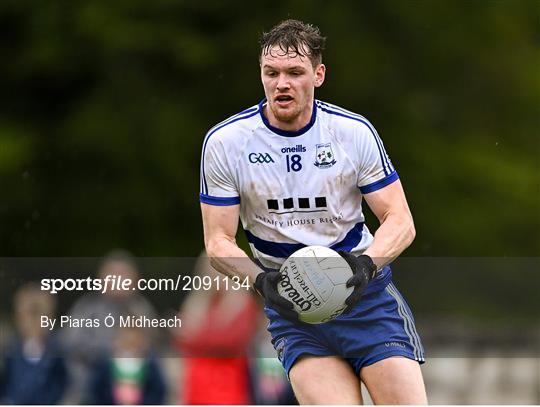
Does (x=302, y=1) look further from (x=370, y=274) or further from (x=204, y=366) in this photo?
(x=370, y=274)

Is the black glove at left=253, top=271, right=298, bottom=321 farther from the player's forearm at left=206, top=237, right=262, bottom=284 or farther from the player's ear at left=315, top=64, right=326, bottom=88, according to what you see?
the player's ear at left=315, top=64, right=326, bottom=88

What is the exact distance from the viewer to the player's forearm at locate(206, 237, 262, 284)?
738 centimetres

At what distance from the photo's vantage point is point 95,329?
11.5 m

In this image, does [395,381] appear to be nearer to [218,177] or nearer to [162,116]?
[218,177]

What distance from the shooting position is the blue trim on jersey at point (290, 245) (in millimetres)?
7520

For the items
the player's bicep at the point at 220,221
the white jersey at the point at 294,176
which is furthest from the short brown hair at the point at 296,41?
the player's bicep at the point at 220,221

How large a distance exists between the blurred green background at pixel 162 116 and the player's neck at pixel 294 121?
987 centimetres

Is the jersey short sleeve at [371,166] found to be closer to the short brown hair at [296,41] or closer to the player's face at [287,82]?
the player's face at [287,82]

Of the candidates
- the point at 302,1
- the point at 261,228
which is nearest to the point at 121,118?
the point at 302,1

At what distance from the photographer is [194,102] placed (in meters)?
18.2

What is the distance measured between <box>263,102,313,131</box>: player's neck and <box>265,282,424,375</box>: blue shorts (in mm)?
938

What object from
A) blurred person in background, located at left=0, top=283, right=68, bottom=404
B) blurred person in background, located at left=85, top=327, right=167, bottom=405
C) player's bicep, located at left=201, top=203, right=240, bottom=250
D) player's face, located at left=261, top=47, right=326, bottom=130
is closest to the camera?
player's face, located at left=261, top=47, right=326, bottom=130

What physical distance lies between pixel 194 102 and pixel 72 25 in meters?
1.85

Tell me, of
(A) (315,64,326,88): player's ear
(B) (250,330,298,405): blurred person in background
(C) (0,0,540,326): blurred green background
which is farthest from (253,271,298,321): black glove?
(C) (0,0,540,326): blurred green background
